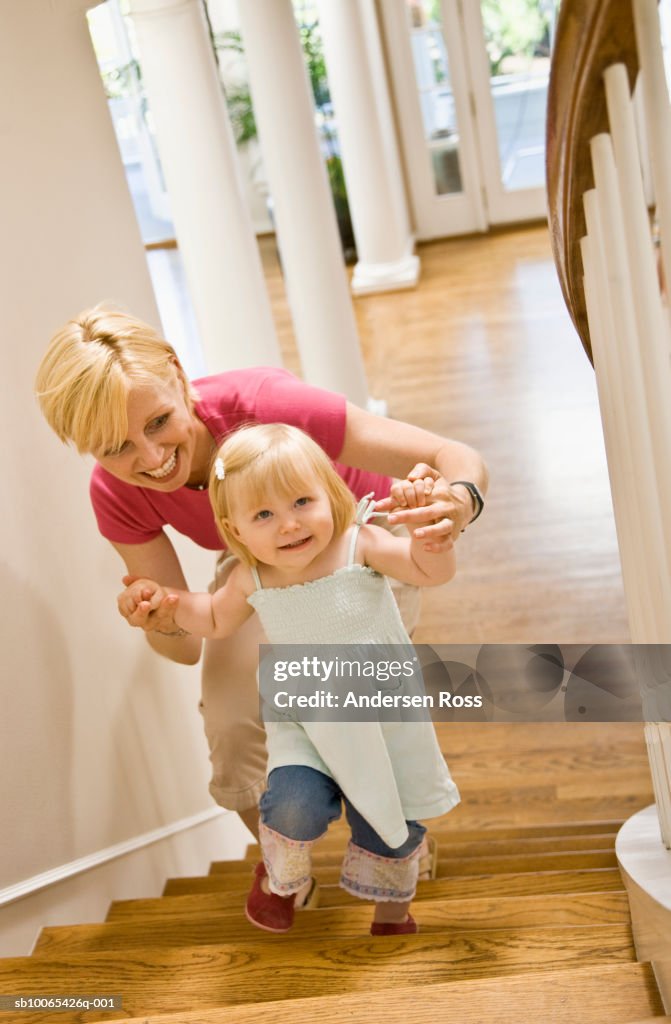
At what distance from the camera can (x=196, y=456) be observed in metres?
2.23

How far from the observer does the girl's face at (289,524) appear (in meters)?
1.86

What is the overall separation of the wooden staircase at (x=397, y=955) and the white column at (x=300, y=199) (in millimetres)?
3025

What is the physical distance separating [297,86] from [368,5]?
332 cm

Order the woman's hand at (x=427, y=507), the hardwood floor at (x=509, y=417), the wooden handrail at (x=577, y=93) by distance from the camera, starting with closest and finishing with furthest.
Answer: the wooden handrail at (x=577, y=93)
the woman's hand at (x=427, y=507)
the hardwood floor at (x=509, y=417)

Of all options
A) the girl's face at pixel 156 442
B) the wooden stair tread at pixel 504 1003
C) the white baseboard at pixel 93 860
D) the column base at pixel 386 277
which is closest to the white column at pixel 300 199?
the column base at pixel 386 277

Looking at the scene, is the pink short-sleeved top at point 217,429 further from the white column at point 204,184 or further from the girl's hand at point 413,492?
the white column at point 204,184

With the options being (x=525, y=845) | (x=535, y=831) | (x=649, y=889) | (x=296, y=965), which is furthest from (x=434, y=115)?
(x=649, y=889)

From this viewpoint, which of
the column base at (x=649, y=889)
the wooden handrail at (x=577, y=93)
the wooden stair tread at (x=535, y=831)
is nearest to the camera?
the wooden handrail at (x=577, y=93)

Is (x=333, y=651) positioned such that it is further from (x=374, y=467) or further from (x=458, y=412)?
(x=458, y=412)

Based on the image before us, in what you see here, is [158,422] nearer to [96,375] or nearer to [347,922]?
[96,375]

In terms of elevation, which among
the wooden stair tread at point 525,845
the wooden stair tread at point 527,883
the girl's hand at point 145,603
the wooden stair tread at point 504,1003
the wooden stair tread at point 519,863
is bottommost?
the wooden stair tread at point 525,845

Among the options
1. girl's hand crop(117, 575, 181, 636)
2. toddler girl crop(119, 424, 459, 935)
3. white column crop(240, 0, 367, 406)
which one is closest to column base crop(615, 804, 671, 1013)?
toddler girl crop(119, 424, 459, 935)

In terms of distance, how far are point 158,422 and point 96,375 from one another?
0.52ft

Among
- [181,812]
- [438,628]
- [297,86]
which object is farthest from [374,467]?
[297,86]
